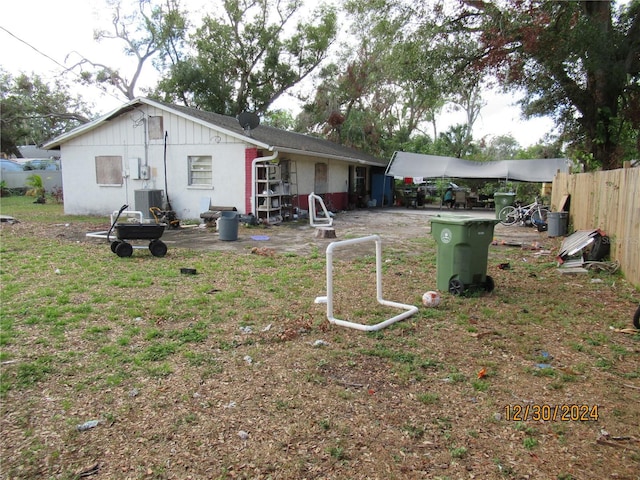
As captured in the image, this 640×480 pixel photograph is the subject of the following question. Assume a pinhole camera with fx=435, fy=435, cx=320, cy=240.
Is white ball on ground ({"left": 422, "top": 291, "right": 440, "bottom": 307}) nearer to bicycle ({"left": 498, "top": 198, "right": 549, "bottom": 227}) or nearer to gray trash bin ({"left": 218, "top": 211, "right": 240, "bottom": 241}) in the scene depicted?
gray trash bin ({"left": 218, "top": 211, "right": 240, "bottom": 241})

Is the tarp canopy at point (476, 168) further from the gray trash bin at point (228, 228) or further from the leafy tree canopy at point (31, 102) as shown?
the leafy tree canopy at point (31, 102)

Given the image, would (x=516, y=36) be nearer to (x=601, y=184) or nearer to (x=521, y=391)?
(x=601, y=184)

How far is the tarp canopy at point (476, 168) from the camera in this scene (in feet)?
66.2

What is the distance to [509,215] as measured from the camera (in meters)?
16.1

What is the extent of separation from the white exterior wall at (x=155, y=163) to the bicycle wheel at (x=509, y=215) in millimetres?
9687

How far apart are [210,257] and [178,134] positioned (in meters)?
7.88

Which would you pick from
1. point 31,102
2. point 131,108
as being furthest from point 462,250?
point 31,102

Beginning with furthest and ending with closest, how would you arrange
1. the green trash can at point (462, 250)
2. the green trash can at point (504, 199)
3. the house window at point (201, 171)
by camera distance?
the green trash can at point (504, 199)
the house window at point (201, 171)
the green trash can at point (462, 250)

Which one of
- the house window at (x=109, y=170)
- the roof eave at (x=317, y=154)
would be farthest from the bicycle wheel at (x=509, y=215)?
the house window at (x=109, y=170)

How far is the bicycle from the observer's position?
14984mm

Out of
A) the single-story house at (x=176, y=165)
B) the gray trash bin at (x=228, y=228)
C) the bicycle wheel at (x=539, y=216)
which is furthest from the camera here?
the bicycle wheel at (x=539, y=216)
